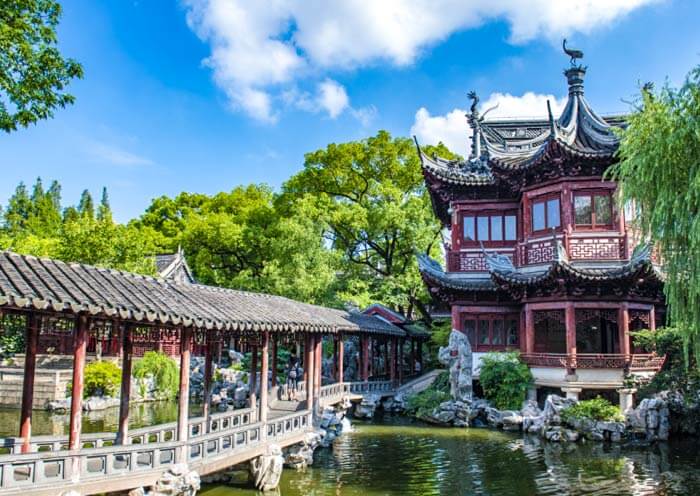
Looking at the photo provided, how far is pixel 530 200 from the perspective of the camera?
19.3 m

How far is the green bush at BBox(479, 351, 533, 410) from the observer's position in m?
17.7


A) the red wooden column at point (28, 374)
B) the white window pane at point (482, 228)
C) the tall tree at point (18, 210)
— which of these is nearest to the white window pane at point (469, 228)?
the white window pane at point (482, 228)

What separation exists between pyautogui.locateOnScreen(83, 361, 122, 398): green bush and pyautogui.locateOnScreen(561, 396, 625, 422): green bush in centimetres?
1539

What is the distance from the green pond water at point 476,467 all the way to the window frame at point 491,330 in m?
3.86

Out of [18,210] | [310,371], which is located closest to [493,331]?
[310,371]

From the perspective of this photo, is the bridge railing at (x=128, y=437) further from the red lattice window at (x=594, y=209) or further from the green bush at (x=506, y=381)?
the red lattice window at (x=594, y=209)

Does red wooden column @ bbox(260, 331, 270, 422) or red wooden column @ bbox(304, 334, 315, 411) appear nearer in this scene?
red wooden column @ bbox(260, 331, 270, 422)

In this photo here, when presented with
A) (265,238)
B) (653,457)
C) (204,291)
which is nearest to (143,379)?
(265,238)

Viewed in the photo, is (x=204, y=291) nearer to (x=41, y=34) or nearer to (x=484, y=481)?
(x=41, y=34)

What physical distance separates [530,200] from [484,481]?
34.8 feet

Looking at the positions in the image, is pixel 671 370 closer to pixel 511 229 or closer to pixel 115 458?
pixel 511 229

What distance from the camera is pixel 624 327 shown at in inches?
671

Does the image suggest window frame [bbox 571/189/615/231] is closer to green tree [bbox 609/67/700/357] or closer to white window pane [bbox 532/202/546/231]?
white window pane [bbox 532/202/546/231]

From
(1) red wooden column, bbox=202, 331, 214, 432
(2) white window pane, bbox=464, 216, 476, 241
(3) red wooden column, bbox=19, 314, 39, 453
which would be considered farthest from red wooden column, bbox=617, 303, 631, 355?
(3) red wooden column, bbox=19, 314, 39, 453
